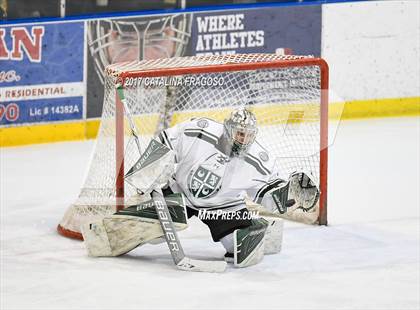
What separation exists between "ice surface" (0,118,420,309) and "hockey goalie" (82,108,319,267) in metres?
0.13

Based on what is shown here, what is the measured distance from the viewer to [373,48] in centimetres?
970

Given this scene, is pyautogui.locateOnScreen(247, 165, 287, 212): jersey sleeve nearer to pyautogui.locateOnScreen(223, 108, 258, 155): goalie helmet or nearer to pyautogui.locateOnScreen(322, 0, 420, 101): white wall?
pyautogui.locateOnScreen(223, 108, 258, 155): goalie helmet

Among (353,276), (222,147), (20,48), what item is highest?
(20,48)

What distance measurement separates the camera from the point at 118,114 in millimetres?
6609

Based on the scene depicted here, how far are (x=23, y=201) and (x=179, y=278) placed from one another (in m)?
1.86

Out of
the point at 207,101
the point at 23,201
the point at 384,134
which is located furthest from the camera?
the point at 384,134

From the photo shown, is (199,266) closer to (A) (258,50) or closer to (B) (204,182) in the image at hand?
(B) (204,182)

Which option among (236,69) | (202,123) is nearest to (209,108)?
(236,69)

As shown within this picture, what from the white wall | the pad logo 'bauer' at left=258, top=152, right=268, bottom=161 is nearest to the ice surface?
the pad logo 'bauer' at left=258, top=152, right=268, bottom=161

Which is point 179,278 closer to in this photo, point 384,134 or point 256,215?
point 256,215

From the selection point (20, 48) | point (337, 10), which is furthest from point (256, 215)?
point (337, 10)

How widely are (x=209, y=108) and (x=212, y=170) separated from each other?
0.76 m

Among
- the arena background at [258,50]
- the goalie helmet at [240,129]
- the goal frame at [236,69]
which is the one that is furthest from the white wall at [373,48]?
the goalie helmet at [240,129]

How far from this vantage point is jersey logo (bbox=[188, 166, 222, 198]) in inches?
241
